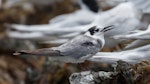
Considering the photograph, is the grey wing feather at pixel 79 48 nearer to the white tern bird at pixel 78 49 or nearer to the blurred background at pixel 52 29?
the white tern bird at pixel 78 49

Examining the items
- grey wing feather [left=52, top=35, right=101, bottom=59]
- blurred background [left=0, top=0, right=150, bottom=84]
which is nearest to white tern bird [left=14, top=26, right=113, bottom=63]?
grey wing feather [left=52, top=35, right=101, bottom=59]

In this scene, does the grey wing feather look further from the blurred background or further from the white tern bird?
the blurred background

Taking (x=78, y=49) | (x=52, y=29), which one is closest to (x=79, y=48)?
(x=78, y=49)

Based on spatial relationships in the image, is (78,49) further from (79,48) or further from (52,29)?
(52,29)

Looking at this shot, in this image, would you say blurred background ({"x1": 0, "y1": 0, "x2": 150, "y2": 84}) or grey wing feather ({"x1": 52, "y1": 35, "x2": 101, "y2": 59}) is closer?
grey wing feather ({"x1": 52, "y1": 35, "x2": 101, "y2": 59})

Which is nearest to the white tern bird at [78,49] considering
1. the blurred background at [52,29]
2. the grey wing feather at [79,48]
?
the grey wing feather at [79,48]
